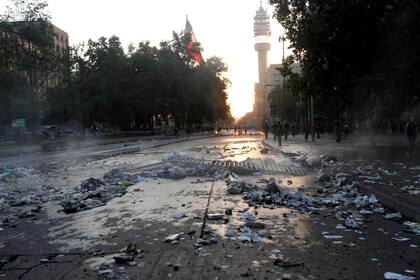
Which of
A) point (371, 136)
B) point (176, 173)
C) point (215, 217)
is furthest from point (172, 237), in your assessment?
point (371, 136)

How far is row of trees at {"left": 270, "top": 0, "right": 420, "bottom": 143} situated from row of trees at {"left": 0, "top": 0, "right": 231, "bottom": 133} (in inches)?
1361

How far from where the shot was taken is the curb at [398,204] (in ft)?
27.8

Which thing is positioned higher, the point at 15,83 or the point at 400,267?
the point at 15,83

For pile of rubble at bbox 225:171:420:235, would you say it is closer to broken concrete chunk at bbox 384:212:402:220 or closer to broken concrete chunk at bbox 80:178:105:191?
broken concrete chunk at bbox 384:212:402:220

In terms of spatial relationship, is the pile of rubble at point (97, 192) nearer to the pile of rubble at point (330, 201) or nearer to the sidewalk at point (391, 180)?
the pile of rubble at point (330, 201)

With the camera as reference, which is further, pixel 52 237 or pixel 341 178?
pixel 341 178

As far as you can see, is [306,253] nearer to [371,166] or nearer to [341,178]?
[341,178]

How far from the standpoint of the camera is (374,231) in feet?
25.1

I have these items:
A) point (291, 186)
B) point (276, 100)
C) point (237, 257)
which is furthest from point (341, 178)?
point (276, 100)

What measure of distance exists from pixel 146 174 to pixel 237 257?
10.9 m

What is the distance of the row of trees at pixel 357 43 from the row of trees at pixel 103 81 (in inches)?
1361

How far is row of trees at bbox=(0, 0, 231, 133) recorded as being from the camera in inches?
2085

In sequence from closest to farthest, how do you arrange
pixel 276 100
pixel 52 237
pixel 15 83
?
1. pixel 52 237
2. pixel 15 83
3. pixel 276 100

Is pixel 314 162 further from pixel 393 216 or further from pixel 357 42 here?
pixel 393 216
